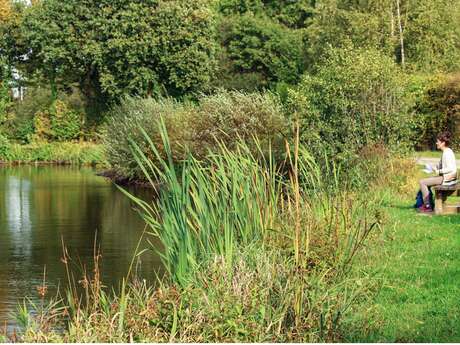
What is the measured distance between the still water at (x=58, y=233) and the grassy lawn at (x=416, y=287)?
248 centimetres

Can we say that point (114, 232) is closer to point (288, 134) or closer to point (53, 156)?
point (288, 134)

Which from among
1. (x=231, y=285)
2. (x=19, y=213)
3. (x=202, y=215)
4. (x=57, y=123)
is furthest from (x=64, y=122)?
(x=231, y=285)

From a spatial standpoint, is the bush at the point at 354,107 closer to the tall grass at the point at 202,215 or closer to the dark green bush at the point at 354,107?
the dark green bush at the point at 354,107

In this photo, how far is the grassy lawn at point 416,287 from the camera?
7324 millimetres

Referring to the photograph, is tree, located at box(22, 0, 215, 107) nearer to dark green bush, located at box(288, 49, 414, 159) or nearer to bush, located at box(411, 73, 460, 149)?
bush, located at box(411, 73, 460, 149)

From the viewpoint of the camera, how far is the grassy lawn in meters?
7.32

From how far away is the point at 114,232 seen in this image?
63.3 ft

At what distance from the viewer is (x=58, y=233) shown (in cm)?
1914

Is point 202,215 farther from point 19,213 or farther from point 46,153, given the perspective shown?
point 46,153

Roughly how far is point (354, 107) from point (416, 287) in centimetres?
1286

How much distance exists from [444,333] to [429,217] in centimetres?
667

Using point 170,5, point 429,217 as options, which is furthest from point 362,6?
point 429,217

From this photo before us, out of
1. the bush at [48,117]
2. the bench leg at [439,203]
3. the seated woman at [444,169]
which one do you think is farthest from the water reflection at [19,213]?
the bush at [48,117]

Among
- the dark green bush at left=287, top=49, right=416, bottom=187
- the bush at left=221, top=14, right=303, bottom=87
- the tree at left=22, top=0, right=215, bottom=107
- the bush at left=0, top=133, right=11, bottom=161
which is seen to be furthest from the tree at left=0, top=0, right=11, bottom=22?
the dark green bush at left=287, top=49, right=416, bottom=187
